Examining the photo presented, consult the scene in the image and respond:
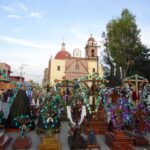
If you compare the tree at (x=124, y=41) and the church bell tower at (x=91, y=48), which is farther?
the church bell tower at (x=91, y=48)

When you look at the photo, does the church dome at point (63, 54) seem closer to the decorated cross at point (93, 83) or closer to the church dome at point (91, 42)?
the church dome at point (91, 42)

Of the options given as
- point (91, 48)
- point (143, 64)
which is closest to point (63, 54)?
point (91, 48)

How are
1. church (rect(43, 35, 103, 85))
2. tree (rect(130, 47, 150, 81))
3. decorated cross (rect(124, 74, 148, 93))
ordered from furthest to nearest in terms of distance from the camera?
church (rect(43, 35, 103, 85))
tree (rect(130, 47, 150, 81))
decorated cross (rect(124, 74, 148, 93))

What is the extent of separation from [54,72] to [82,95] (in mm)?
42637

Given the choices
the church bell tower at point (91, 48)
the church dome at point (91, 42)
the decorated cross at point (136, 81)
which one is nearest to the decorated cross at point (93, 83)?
the decorated cross at point (136, 81)

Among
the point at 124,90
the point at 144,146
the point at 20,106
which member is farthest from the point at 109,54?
the point at 144,146

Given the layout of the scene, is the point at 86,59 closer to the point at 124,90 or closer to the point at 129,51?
the point at 129,51

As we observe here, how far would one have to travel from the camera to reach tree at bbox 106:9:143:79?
29094 millimetres

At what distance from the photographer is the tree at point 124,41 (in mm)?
29094

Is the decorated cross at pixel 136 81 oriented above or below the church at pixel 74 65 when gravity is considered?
below

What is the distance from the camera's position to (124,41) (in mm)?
29453

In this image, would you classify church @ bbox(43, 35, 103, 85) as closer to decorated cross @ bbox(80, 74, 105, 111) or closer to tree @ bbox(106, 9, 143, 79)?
tree @ bbox(106, 9, 143, 79)

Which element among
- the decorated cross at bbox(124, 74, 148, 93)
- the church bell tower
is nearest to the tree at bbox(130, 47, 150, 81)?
the decorated cross at bbox(124, 74, 148, 93)

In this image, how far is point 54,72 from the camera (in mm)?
57375
